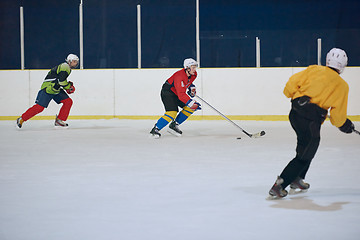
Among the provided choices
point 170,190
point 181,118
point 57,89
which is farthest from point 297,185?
point 57,89

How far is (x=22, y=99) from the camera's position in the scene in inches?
398

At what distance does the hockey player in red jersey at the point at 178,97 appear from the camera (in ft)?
23.1

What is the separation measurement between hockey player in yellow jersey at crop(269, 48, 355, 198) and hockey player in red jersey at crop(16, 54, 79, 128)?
17.1ft

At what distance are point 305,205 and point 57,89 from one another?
572 centimetres

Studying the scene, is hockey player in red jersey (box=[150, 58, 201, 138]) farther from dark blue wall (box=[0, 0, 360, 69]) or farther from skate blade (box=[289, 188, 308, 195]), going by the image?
skate blade (box=[289, 188, 308, 195])

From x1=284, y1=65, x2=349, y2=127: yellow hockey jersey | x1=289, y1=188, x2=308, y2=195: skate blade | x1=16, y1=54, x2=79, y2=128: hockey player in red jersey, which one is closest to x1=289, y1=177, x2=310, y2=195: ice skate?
x1=289, y1=188, x2=308, y2=195: skate blade

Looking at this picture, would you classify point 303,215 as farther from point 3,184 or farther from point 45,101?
point 45,101

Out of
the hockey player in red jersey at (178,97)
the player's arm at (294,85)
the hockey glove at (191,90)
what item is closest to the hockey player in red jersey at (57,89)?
the hockey player in red jersey at (178,97)

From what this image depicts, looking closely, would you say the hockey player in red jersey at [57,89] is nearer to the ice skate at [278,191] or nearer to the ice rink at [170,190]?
the ice rink at [170,190]

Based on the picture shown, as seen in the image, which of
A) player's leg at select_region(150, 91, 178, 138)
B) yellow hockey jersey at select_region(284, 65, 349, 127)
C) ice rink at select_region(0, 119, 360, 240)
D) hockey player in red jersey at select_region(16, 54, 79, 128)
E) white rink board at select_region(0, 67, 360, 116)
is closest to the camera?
ice rink at select_region(0, 119, 360, 240)

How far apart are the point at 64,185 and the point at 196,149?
7.35 feet

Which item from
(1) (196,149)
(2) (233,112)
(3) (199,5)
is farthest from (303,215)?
(3) (199,5)

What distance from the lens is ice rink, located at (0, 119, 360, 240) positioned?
9.16ft

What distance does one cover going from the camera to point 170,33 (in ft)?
34.3
